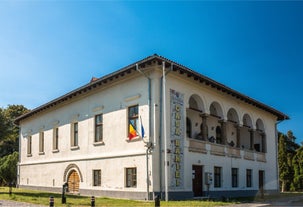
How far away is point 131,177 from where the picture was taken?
2130 cm

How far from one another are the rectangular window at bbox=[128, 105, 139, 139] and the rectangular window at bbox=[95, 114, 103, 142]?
122 inches

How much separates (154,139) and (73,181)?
9.34m

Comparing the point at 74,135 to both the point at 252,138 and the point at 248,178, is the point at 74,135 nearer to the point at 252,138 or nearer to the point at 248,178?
the point at 248,178

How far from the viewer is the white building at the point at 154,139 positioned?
20.3m

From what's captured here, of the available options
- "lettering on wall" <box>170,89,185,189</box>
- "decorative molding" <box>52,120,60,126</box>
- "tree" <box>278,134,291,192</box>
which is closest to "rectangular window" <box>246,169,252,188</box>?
"lettering on wall" <box>170,89,185,189</box>

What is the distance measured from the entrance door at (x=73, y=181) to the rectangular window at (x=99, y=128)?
11.8 ft

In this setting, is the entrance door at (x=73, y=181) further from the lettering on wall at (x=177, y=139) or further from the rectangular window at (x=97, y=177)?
the lettering on wall at (x=177, y=139)

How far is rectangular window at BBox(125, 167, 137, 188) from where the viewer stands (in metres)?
21.0

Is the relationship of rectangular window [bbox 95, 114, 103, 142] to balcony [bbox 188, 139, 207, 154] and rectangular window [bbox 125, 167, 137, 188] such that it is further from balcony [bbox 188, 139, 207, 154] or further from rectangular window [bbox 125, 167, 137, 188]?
balcony [bbox 188, 139, 207, 154]

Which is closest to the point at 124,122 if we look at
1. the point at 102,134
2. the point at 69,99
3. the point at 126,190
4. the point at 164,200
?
the point at 102,134

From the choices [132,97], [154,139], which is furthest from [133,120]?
[154,139]

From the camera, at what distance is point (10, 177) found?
1575 inches

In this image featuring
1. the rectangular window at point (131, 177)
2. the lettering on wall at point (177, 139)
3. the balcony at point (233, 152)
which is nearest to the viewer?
the lettering on wall at point (177, 139)

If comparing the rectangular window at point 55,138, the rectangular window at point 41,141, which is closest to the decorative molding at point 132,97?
the rectangular window at point 55,138
